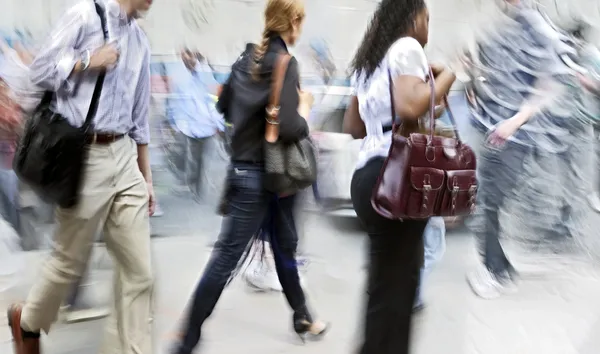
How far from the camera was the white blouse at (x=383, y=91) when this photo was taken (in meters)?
2.14

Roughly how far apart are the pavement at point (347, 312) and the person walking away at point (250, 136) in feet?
1.27

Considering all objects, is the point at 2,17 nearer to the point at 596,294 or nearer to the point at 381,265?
the point at 381,265

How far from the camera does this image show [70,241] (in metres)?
2.41

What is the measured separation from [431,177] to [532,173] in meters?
3.02

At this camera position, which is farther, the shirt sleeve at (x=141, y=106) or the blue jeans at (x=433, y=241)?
the blue jeans at (x=433, y=241)

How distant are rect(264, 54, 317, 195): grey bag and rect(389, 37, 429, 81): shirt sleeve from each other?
634 millimetres

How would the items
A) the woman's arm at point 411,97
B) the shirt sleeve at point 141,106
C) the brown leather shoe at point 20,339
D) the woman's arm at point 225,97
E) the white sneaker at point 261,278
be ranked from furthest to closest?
1. the white sneaker at point 261,278
2. the woman's arm at point 225,97
3. the brown leather shoe at point 20,339
4. the shirt sleeve at point 141,106
5. the woman's arm at point 411,97

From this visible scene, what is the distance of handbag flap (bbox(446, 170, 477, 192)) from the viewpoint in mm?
2184

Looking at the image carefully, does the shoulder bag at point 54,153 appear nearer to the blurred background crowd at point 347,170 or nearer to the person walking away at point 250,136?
the blurred background crowd at point 347,170

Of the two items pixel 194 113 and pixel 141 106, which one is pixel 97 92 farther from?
pixel 194 113

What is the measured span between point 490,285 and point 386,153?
7.01 ft

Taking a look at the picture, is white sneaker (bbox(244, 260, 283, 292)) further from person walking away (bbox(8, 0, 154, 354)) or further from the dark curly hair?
the dark curly hair

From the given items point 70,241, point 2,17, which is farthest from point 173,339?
point 2,17

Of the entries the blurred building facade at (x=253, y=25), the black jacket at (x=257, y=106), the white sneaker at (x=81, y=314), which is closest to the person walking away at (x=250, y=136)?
the black jacket at (x=257, y=106)
